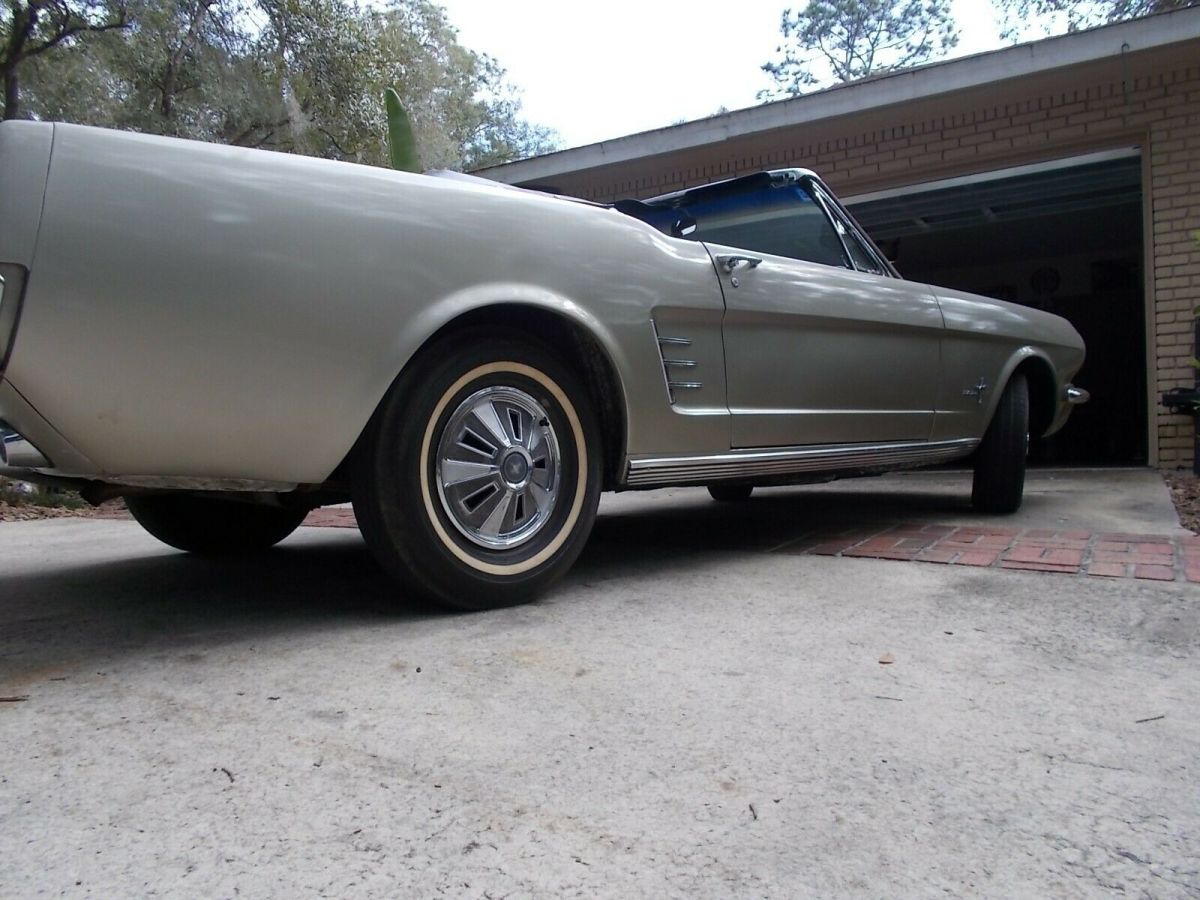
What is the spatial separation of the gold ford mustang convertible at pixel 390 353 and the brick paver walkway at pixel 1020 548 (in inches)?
13.3

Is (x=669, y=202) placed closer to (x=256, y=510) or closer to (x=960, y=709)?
(x=256, y=510)

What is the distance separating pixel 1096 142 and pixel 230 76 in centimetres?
1150

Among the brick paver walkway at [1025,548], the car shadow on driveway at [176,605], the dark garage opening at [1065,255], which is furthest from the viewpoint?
the dark garage opening at [1065,255]

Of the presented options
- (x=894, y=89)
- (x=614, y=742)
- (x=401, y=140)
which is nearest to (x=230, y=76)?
(x=894, y=89)

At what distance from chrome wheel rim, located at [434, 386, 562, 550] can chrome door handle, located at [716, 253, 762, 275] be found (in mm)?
857

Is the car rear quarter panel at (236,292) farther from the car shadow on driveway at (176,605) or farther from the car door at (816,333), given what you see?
the car door at (816,333)

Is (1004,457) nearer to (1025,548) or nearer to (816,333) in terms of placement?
(1025,548)

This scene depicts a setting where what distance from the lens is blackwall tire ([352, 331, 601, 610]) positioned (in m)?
2.07

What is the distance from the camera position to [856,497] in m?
5.21

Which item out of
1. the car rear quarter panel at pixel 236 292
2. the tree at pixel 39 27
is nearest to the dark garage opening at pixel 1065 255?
the car rear quarter panel at pixel 236 292

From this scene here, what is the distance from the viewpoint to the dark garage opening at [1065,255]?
8.41 meters

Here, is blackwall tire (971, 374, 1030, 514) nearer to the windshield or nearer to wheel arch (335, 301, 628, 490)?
the windshield

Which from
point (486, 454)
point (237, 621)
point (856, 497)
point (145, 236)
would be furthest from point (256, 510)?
point (856, 497)

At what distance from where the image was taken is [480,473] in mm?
2221
